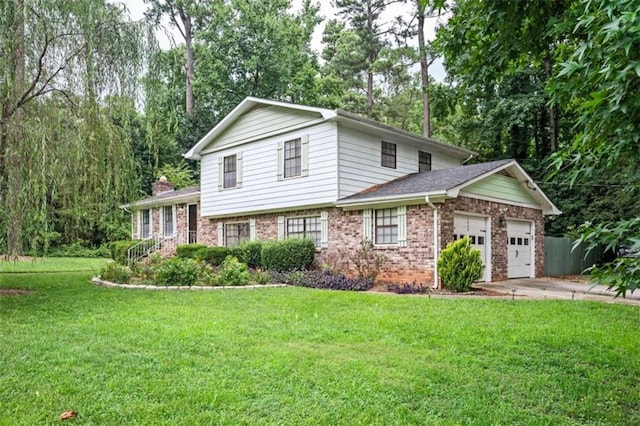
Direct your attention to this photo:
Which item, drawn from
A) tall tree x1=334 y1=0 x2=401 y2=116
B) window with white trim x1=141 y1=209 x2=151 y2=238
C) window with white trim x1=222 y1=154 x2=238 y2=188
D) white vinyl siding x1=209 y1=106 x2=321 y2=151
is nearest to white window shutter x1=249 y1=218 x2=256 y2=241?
window with white trim x1=222 y1=154 x2=238 y2=188

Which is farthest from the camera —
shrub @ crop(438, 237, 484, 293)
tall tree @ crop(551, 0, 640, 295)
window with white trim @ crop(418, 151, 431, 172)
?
window with white trim @ crop(418, 151, 431, 172)

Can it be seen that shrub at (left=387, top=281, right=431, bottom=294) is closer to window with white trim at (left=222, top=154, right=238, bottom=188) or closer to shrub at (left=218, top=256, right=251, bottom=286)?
shrub at (left=218, top=256, right=251, bottom=286)

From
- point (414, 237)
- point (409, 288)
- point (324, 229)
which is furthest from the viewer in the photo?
point (324, 229)

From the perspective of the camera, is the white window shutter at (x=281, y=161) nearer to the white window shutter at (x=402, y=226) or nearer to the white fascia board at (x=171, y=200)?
the white window shutter at (x=402, y=226)

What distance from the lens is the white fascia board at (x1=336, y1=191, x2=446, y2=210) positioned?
37.0 ft

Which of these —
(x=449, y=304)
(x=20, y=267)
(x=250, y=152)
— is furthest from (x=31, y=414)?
(x=20, y=267)

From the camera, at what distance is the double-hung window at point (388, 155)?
1459 cm

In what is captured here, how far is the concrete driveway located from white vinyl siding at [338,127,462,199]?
436 cm

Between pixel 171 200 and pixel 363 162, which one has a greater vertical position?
pixel 363 162

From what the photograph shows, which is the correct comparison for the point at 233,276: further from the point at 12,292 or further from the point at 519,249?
the point at 519,249

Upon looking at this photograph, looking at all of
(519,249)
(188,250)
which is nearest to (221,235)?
(188,250)

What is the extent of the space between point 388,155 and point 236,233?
6399 mm

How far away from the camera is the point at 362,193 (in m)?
13.4

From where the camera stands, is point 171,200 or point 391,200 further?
point 171,200
